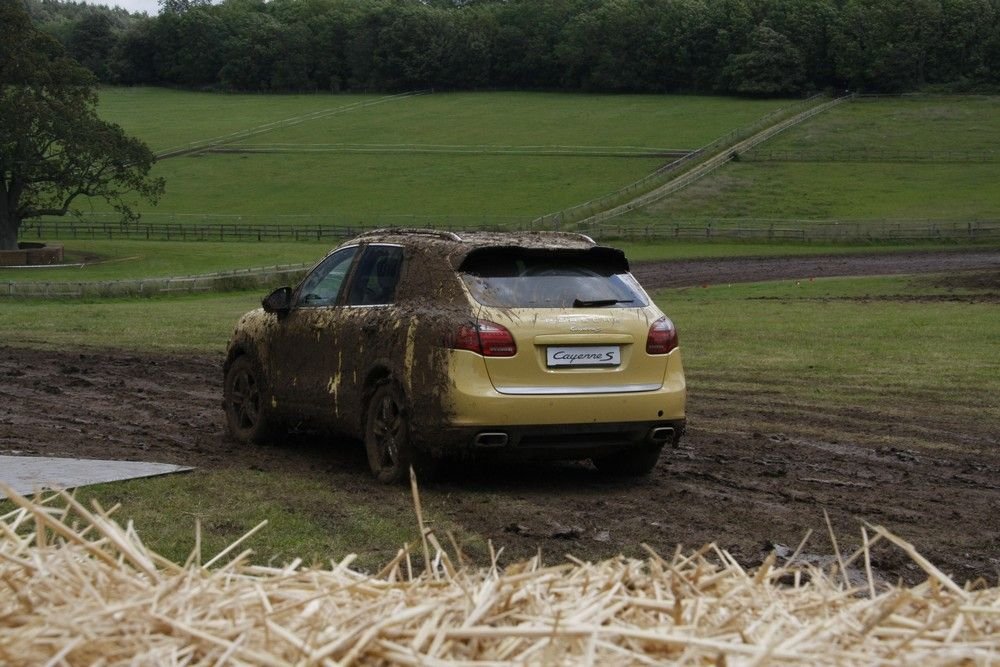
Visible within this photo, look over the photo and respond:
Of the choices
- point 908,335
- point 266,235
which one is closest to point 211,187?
point 266,235

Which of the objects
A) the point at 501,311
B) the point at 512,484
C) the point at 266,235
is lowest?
the point at 266,235

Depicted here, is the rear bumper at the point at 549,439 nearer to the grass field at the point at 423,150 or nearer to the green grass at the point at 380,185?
the green grass at the point at 380,185

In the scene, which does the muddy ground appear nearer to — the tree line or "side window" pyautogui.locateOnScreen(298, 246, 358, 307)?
"side window" pyautogui.locateOnScreen(298, 246, 358, 307)

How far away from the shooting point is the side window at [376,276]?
1070cm

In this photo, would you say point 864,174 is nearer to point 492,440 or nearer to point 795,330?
point 795,330

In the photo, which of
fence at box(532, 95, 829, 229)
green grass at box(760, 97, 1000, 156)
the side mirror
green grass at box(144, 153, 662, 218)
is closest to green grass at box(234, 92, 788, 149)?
fence at box(532, 95, 829, 229)

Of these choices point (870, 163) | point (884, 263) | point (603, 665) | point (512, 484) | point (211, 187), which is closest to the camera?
point (603, 665)

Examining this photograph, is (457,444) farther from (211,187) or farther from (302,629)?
(211,187)

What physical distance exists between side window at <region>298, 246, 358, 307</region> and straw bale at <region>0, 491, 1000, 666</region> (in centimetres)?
781

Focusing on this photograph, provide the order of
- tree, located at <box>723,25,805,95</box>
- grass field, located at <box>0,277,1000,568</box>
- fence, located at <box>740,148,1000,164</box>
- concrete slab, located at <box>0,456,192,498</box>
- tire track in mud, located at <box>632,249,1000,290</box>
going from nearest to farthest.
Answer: grass field, located at <box>0,277,1000,568</box> → concrete slab, located at <box>0,456,192,498</box> → tire track in mud, located at <box>632,249,1000,290</box> → fence, located at <box>740,148,1000,164</box> → tree, located at <box>723,25,805,95</box>

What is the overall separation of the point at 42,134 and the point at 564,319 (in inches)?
2039

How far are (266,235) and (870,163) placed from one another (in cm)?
3875

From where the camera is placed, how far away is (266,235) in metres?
71.9

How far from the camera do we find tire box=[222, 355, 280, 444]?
39.3 feet
